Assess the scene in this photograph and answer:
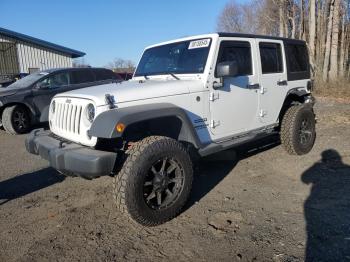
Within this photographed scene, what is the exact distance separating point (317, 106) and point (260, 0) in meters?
18.5

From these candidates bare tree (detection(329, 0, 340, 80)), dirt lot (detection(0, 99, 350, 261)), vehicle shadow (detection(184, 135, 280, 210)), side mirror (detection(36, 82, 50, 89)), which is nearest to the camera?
dirt lot (detection(0, 99, 350, 261))

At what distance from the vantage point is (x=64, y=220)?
12.6 ft

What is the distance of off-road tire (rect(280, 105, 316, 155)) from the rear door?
0.27 metres

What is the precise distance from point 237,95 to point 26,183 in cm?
338

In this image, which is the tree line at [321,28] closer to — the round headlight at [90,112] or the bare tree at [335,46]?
the bare tree at [335,46]

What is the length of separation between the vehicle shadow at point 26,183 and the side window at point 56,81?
14.5 ft

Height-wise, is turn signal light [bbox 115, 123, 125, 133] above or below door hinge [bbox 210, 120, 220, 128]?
above

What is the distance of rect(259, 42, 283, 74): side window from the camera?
517 centimetres

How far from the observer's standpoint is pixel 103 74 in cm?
1055

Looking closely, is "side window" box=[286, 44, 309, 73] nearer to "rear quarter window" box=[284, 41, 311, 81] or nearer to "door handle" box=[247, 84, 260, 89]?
"rear quarter window" box=[284, 41, 311, 81]

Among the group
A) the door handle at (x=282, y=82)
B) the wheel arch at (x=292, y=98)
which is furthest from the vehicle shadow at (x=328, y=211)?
the door handle at (x=282, y=82)

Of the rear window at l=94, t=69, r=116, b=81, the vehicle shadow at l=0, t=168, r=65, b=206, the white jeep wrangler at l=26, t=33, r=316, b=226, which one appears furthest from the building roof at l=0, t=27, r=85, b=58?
the white jeep wrangler at l=26, t=33, r=316, b=226

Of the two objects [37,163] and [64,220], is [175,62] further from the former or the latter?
[37,163]

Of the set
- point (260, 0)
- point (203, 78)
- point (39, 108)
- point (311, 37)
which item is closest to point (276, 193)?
point (203, 78)
